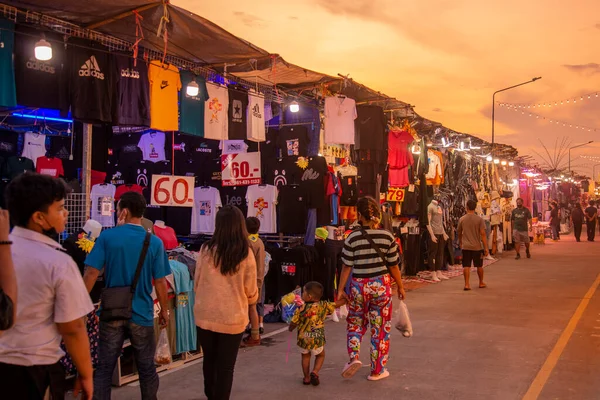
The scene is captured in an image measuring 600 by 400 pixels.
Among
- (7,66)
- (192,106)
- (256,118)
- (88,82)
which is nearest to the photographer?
(7,66)

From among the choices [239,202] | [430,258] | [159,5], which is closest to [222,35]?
[159,5]

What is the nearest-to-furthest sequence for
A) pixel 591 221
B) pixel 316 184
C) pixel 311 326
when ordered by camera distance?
pixel 311 326 → pixel 316 184 → pixel 591 221

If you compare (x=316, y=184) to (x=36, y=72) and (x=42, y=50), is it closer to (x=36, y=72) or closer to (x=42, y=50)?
(x=36, y=72)

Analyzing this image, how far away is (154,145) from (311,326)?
5.26 metres

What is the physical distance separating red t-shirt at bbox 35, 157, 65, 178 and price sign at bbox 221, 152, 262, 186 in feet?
8.59

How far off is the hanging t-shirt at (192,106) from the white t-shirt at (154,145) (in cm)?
197

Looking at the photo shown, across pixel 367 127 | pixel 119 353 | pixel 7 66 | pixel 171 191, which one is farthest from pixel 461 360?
pixel 7 66

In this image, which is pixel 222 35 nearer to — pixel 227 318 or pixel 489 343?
pixel 227 318

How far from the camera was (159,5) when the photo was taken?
21.2ft

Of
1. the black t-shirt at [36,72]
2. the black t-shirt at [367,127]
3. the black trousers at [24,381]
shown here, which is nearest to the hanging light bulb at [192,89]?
the black t-shirt at [36,72]

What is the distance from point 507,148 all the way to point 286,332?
1767cm

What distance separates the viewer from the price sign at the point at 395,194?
1359 centimetres

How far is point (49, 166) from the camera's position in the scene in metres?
9.21

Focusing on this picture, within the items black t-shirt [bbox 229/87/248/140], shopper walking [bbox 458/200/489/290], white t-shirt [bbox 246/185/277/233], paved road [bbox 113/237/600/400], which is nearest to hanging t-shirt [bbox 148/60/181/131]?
black t-shirt [bbox 229/87/248/140]
